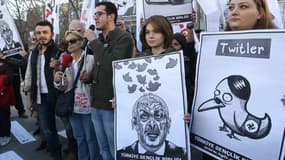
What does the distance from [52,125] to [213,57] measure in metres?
2.70

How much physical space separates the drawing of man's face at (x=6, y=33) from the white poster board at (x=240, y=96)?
381 centimetres

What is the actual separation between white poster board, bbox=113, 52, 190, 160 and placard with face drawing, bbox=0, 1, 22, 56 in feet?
9.94

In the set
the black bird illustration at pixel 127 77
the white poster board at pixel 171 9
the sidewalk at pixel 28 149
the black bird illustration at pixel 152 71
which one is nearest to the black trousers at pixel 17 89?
the sidewalk at pixel 28 149

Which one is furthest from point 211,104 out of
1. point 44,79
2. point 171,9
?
point 44,79

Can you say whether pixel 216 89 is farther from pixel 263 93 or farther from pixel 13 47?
pixel 13 47

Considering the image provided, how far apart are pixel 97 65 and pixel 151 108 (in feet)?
3.30

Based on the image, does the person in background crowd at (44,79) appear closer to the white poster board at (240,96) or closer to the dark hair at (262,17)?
the white poster board at (240,96)

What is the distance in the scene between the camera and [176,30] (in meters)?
4.02

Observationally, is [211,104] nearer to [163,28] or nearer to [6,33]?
[163,28]

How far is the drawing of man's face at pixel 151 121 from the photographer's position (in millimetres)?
2221

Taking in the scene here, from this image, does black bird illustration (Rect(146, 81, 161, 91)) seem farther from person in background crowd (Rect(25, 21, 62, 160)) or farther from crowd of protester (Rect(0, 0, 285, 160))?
person in background crowd (Rect(25, 21, 62, 160))

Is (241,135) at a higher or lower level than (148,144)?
higher

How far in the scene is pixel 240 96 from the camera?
1835 mm

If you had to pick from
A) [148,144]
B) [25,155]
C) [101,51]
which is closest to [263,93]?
[148,144]
